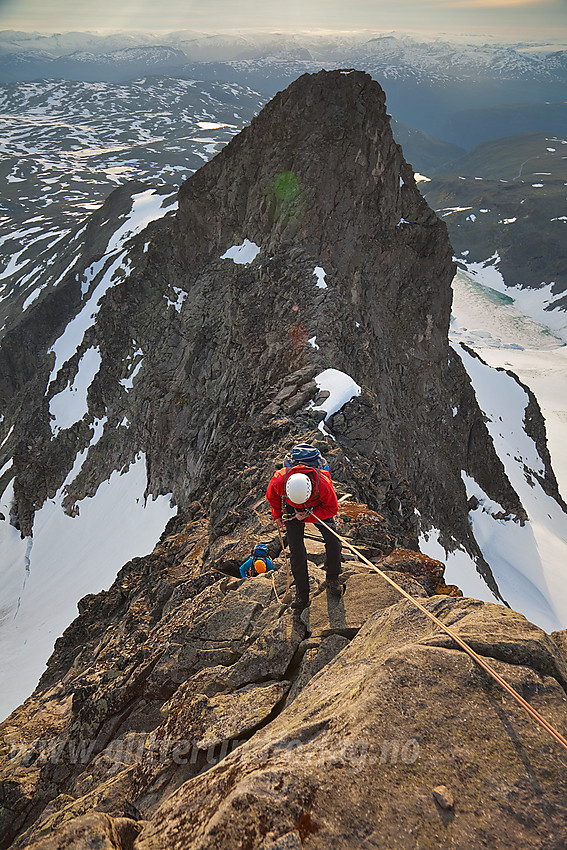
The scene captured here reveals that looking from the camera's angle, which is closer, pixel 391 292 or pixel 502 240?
pixel 391 292

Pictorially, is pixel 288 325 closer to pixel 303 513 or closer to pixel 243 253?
pixel 243 253

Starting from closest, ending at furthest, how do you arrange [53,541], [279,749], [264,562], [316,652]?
[279,749] < [316,652] < [264,562] < [53,541]

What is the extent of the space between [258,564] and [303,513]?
9.45ft

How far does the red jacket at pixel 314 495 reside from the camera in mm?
7938

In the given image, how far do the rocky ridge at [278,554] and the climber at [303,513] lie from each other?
464 millimetres

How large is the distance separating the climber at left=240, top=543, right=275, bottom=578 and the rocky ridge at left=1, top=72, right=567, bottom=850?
694mm

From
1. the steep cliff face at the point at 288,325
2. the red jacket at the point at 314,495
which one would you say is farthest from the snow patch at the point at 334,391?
the red jacket at the point at 314,495

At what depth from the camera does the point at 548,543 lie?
41.4 m

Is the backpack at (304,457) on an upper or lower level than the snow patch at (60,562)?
upper

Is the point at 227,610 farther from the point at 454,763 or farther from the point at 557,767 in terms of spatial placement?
the point at 557,767

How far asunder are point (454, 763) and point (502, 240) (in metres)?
222

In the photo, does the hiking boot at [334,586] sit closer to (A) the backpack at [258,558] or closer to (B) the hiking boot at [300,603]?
(B) the hiking boot at [300,603]

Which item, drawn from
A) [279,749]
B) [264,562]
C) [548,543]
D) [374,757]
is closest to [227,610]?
[264,562]

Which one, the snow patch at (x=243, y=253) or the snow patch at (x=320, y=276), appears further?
the snow patch at (x=243, y=253)
